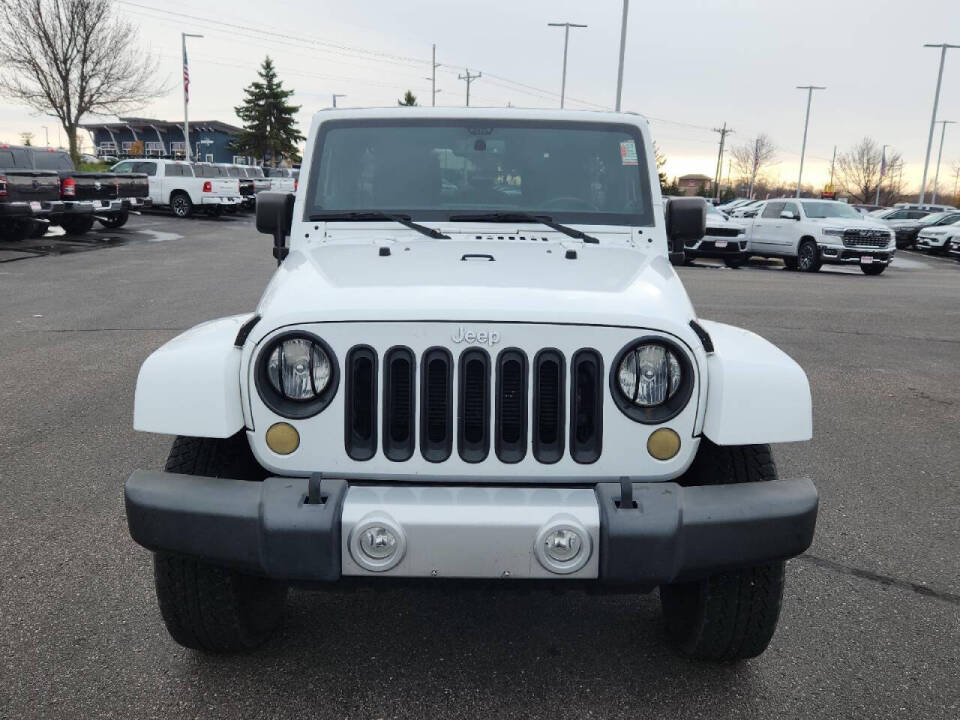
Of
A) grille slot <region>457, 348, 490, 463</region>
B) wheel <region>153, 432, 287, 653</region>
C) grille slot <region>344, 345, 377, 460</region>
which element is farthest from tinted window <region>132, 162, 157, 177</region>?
grille slot <region>457, 348, 490, 463</region>

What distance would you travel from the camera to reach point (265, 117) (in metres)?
65.7

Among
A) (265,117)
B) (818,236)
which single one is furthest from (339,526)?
(265,117)

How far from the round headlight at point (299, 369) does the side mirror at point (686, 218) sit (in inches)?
77.4

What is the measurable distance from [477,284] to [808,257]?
62.3 feet

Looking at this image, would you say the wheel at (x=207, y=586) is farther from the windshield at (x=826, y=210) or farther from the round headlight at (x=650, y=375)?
the windshield at (x=826, y=210)

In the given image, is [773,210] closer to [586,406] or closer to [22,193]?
[22,193]

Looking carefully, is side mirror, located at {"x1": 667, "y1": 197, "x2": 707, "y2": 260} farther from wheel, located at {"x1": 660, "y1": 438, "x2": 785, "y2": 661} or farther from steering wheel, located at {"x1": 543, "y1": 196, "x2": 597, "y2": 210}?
wheel, located at {"x1": 660, "y1": 438, "x2": 785, "y2": 661}

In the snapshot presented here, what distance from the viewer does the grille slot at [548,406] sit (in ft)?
8.10

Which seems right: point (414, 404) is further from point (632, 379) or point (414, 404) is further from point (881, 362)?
point (881, 362)

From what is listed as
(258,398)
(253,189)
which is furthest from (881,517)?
(253,189)

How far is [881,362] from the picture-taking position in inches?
333

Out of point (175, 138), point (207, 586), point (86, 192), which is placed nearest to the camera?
point (207, 586)

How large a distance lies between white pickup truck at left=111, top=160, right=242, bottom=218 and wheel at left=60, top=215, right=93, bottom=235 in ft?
26.0

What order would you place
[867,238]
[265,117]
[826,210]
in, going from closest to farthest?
[867,238]
[826,210]
[265,117]
